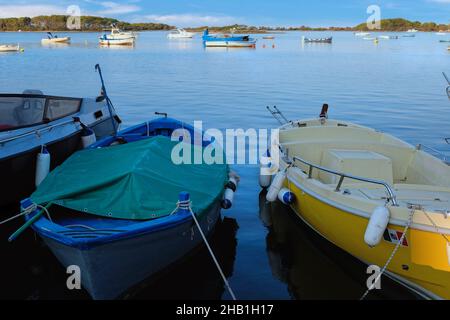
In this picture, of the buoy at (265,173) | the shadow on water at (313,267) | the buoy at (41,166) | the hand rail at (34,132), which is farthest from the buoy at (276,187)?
the hand rail at (34,132)

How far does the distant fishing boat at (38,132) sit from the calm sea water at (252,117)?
1665mm

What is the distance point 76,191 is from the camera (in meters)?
7.52

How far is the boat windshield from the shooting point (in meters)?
12.0

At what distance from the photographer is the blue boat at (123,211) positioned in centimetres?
641

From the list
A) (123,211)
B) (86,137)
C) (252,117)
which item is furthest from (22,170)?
(252,117)

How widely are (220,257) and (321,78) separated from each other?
33815mm

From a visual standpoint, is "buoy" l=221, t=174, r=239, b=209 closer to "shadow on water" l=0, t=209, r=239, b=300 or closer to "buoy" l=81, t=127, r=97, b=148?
"shadow on water" l=0, t=209, r=239, b=300

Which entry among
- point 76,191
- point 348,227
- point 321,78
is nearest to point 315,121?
point 348,227

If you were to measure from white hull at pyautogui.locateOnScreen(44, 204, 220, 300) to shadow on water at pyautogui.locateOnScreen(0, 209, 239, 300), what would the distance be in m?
0.27

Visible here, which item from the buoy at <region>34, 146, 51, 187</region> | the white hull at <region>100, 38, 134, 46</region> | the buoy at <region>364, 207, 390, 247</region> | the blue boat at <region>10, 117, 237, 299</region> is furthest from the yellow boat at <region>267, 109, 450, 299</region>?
the white hull at <region>100, 38, 134, 46</region>

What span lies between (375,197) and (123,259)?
5.16m
